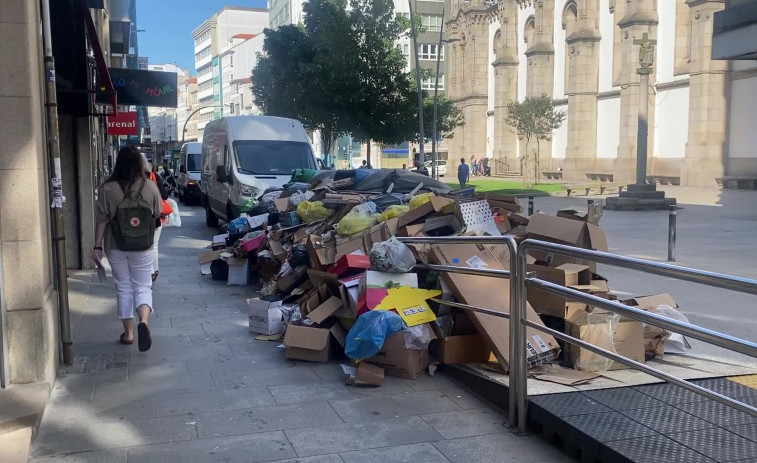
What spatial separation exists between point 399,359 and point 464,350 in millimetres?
531

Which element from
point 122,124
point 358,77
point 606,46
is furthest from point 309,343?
point 606,46

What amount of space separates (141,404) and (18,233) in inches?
58.7

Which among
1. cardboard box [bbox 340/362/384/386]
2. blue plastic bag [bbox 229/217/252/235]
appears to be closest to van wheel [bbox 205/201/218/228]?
blue plastic bag [bbox 229/217/252/235]

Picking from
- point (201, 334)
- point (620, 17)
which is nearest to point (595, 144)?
point (620, 17)

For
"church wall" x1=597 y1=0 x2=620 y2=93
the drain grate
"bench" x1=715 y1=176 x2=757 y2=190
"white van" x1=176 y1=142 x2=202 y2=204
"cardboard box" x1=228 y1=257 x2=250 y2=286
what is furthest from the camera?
"church wall" x1=597 y1=0 x2=620 y2=93

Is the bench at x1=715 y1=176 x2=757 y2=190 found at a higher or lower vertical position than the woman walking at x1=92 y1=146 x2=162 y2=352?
lower

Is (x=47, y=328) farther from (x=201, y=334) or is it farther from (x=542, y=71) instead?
(x=542, y=71)

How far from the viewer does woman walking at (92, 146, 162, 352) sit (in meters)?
6.48

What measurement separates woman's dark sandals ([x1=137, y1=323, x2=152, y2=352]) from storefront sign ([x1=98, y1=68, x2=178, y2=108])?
24.3 ft

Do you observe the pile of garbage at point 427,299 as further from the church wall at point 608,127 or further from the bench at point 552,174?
the bench at point 552,174

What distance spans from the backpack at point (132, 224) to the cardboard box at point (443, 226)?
111 inches

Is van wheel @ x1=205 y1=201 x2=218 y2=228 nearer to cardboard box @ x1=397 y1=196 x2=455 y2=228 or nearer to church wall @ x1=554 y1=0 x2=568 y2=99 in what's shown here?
cardboard box @ x1=397 y1=196 x2=455 y2=228

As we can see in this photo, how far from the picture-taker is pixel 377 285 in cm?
626

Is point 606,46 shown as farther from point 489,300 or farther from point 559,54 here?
point 489,300
